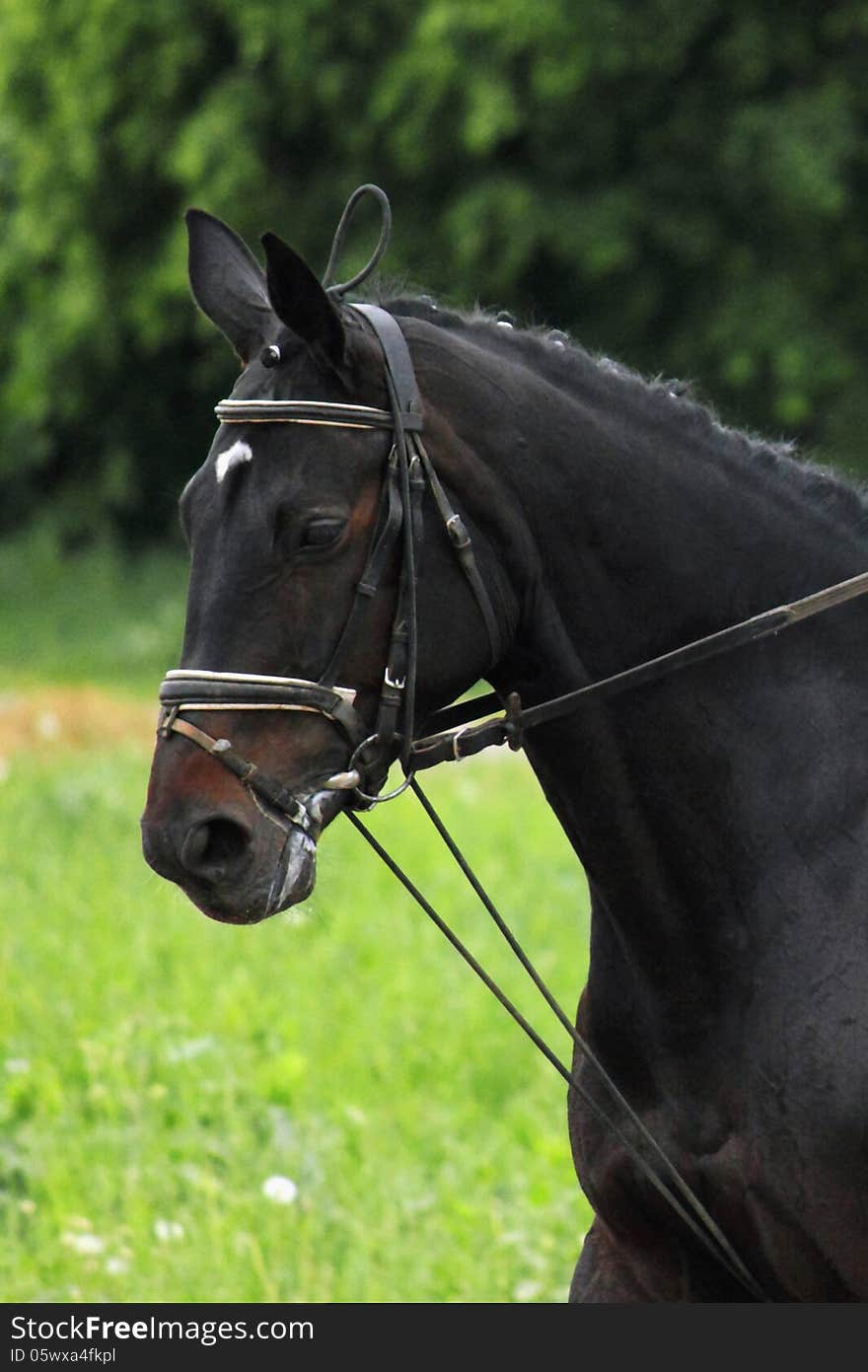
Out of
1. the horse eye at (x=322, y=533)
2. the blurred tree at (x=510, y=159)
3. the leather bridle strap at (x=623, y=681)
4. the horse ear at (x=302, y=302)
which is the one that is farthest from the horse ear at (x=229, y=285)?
the blurred tree at (x=510, y=159)

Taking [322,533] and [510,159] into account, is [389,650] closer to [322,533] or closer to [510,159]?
[322,533]

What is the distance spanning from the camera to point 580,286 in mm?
18953

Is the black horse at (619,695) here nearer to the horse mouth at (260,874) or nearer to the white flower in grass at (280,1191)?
the horse mouth at (260,874)

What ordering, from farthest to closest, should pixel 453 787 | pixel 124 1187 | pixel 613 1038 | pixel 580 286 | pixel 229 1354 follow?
1. pixel 580 286
2. pixel 453 787
3. pixel 124 1187
4. pixel 229 1354
5. pixel 613 1038

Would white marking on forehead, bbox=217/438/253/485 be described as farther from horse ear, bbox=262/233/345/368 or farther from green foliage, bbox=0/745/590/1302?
green foliage, bbox=0/745/590/1302

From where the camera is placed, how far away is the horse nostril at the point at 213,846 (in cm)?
257

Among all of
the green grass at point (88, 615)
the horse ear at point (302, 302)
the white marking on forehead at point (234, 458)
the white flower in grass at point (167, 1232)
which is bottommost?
the white flower in grass at point (167, 1232)

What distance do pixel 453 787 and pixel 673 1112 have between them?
7799 millimetres

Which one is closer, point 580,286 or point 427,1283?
point 427,1283

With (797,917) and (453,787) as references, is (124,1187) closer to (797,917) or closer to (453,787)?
(797,917)

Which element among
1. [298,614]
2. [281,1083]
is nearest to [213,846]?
[298,614]

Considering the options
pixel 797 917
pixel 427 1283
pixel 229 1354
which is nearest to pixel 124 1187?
pixel 427 1283

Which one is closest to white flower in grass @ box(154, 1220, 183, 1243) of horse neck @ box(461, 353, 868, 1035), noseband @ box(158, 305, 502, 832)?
horse neck @ box(461, 353, 868, 1035)

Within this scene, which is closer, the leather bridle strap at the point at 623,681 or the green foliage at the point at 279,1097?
the leather bridle strap at the point at 623,681
